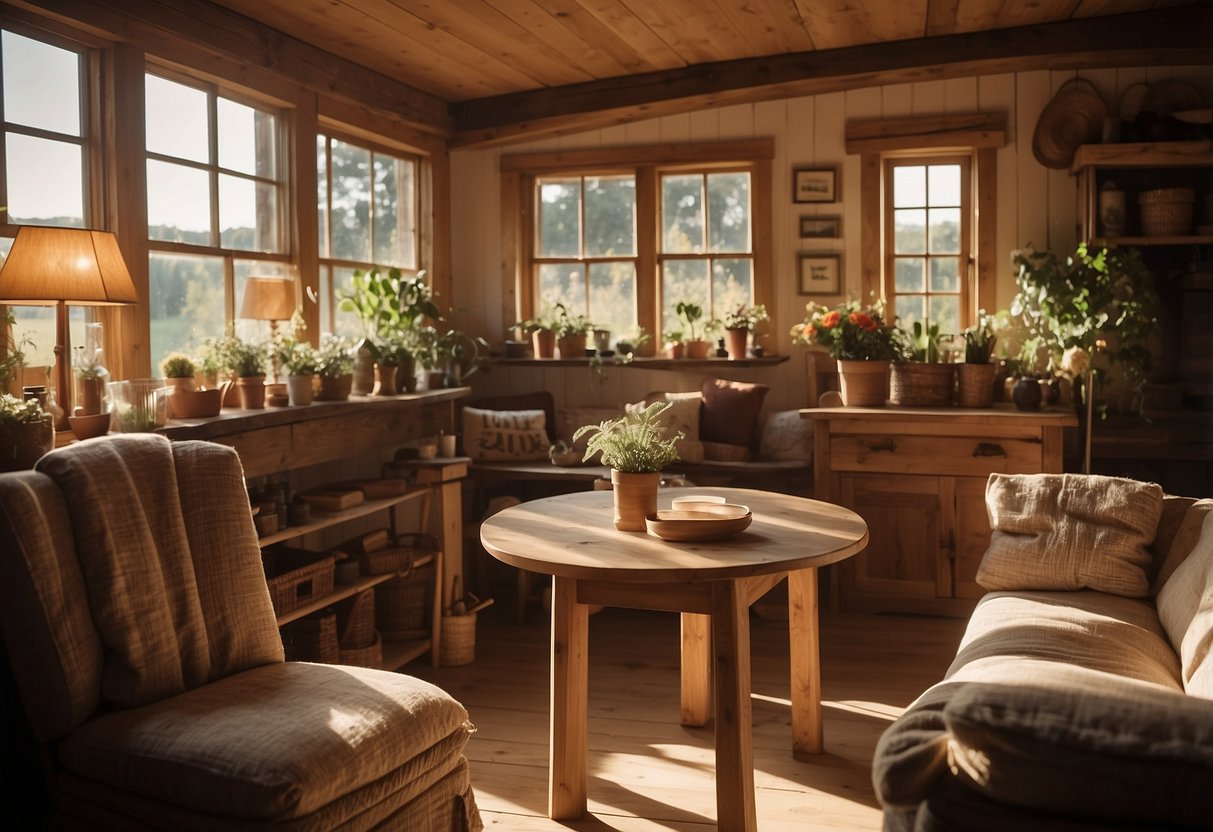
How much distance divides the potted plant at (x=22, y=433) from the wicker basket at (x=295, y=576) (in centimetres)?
103

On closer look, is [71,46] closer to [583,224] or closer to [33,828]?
[33,828]

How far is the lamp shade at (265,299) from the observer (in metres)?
4.04

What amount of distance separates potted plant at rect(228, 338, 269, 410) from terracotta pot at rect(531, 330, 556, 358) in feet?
7.14

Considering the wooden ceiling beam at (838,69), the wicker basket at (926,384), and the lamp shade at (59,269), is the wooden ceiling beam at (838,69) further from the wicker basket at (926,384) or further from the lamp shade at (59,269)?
the lamp shade at (59,269)

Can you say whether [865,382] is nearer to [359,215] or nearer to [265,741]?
[359,215]

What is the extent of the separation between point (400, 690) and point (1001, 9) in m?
3.89

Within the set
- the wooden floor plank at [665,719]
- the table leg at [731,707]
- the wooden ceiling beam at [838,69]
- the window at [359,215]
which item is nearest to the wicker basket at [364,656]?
the wooden floor plank at [665,719]

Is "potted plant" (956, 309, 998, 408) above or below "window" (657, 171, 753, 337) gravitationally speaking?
below

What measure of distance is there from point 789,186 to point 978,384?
4.90 ft

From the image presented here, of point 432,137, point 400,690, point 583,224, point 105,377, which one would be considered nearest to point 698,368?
point 583,224

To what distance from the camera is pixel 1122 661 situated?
7.97 ft

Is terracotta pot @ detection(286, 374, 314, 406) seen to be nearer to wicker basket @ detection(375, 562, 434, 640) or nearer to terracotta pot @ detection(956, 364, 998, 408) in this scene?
wicker basket @ detection(375, 562, 434, 640)

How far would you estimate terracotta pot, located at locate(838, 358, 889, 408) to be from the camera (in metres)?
4.99

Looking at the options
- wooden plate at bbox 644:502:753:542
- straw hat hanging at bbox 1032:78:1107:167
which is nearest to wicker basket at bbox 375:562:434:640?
wooden plate at bbox 644:502:753:542
